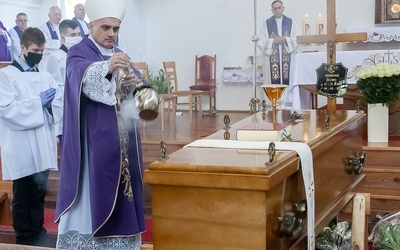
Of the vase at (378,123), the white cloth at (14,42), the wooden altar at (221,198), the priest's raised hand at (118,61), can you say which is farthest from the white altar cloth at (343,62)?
the wooden altar at (221,198)

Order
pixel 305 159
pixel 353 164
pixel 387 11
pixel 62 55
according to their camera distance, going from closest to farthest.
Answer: pixel 305 159, pixel 353 164, pixel 62 55, pixel 387 11

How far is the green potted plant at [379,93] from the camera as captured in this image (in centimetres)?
565

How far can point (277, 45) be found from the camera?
10039mm

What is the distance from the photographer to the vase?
591cm

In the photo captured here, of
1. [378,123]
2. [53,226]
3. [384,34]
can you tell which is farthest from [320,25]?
[53,226]

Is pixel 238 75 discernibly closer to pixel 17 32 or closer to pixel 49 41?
pixel 49 41

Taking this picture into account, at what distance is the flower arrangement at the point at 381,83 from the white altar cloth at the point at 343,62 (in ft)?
4.14

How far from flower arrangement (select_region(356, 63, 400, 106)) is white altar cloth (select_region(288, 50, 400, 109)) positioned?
126 centimetres

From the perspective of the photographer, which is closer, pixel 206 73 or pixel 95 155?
pixel 95 155

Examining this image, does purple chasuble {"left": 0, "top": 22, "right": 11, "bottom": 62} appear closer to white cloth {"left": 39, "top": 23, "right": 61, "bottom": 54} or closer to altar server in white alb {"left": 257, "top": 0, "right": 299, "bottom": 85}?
white cloth {"left": 39, "top": 23, "right": 61, "bottom": 54}

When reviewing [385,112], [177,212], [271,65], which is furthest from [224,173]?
[271,65]

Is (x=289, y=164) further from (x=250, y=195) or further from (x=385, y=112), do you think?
(x=385, y=112)

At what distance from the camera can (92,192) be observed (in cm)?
335

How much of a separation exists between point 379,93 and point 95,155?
3.32 meters
